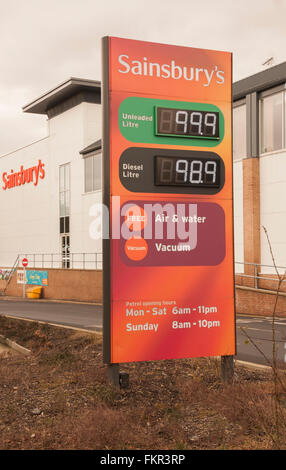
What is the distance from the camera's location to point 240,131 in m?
25.7

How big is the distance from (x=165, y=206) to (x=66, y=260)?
109 feet

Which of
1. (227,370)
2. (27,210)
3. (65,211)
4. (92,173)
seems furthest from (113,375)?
(27,210)

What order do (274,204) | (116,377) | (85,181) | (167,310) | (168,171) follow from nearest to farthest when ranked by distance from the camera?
(116,377), (167,310), (168,171), (274,204), (85,181)

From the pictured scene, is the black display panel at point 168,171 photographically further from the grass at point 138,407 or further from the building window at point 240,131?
the building window at point 240,131

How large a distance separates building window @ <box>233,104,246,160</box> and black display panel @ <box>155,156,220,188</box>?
17.3 meters

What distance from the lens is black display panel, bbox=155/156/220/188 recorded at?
8.27 m

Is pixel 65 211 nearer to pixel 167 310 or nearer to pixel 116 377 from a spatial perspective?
pixel 167 310

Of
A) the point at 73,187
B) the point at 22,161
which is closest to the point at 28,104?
the point at 22,161

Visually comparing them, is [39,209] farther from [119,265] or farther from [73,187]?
[119,265]

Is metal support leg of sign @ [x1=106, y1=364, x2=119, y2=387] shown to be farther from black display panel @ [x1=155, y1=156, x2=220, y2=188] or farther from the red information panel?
black display panel @ [x1=155, y1=156, x2=220, y2=188]

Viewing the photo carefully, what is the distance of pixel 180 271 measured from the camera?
828 centimetres

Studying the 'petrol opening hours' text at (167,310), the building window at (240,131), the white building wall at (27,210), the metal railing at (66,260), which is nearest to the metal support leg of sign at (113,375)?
the 'petrol opening hours' text at (167,310)

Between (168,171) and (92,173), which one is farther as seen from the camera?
(92,173)

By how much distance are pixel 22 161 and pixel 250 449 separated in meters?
45.8
